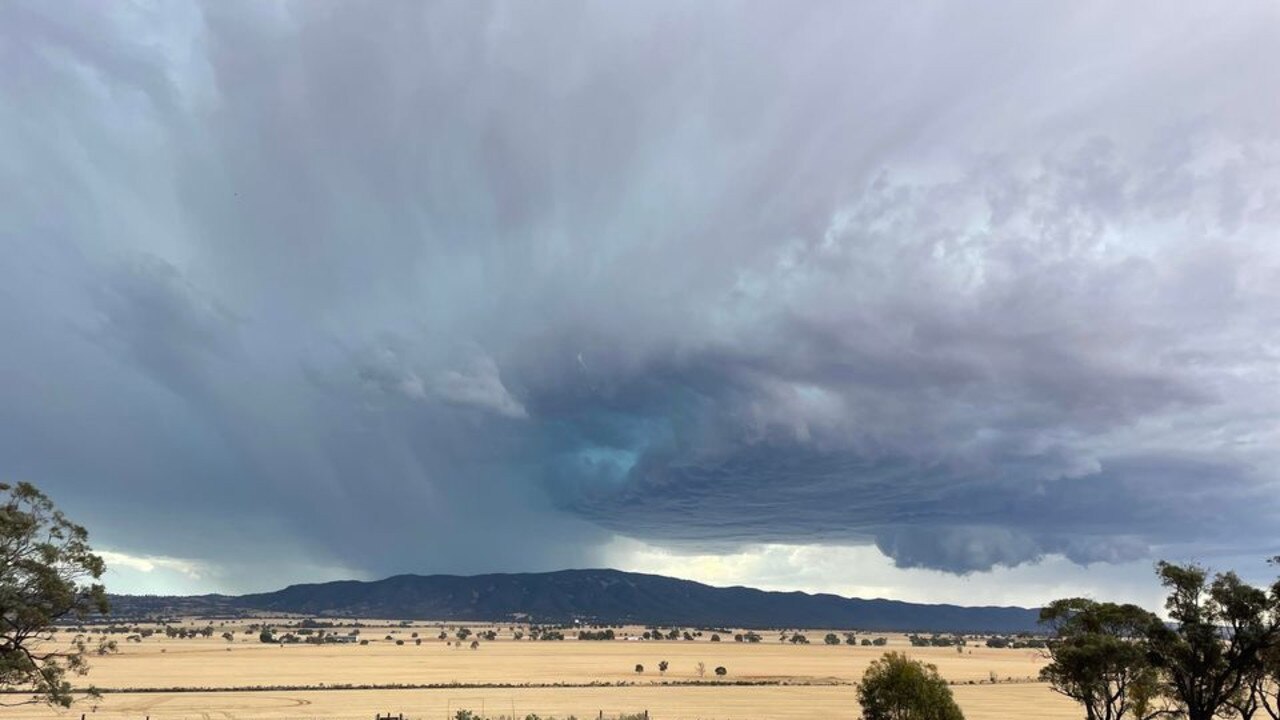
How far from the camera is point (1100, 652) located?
1984 inches

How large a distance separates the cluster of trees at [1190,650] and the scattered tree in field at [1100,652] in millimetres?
61

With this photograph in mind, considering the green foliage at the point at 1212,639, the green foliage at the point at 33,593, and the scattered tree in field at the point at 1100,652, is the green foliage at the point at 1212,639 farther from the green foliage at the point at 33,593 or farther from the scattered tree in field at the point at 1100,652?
the green foliage at the point at 33,593

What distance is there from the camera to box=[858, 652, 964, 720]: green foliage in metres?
57.2

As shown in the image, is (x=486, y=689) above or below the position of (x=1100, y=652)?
below

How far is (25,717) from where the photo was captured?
256 ft

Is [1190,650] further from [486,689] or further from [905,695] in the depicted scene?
[486,689]

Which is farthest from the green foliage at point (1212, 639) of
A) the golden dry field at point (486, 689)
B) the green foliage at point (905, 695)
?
the golden dry field at point (486, 689)

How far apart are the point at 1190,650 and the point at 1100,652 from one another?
5.16 metres

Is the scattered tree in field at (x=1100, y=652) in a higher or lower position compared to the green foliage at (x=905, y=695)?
higher

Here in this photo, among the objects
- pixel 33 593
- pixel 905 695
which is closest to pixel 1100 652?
pixel 905 695

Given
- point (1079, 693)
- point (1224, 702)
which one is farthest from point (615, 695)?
point (1224, 702)

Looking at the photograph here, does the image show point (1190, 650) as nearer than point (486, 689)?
Yes

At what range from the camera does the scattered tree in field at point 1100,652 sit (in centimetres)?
5028

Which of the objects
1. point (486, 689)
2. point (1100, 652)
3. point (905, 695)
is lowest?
point (486, 689)
